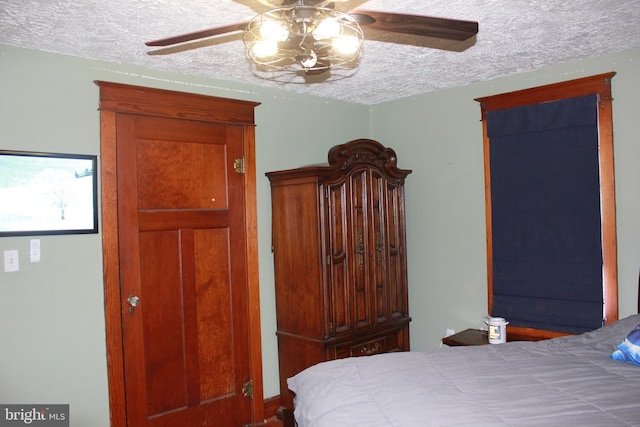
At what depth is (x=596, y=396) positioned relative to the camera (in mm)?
1908

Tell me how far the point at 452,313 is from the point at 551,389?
83.5 inches

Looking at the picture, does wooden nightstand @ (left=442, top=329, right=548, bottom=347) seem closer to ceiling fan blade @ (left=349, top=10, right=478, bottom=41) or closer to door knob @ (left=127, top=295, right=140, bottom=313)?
door knob @ (left=127, top=295, right=140, bottom=313)

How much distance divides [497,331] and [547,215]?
0.90 metres

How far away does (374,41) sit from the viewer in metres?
2.84

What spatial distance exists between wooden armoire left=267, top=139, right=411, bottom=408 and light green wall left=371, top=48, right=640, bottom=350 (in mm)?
337

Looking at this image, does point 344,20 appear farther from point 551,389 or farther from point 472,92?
point 472,92

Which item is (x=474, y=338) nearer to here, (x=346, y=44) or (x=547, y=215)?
(x=547, y=215)

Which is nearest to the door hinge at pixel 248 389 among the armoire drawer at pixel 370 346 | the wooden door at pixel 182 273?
the wooden door at pixel 182 273

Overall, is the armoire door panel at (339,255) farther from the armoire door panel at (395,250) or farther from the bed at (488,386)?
the bed at (488,386)

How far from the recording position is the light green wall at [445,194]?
12.8 ft

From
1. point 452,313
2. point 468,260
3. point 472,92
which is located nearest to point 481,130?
point 472,92

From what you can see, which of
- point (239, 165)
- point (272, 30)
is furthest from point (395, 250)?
point (272, 30)

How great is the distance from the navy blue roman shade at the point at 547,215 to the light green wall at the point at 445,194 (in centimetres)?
17

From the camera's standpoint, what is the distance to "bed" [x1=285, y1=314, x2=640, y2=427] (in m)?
1.76
